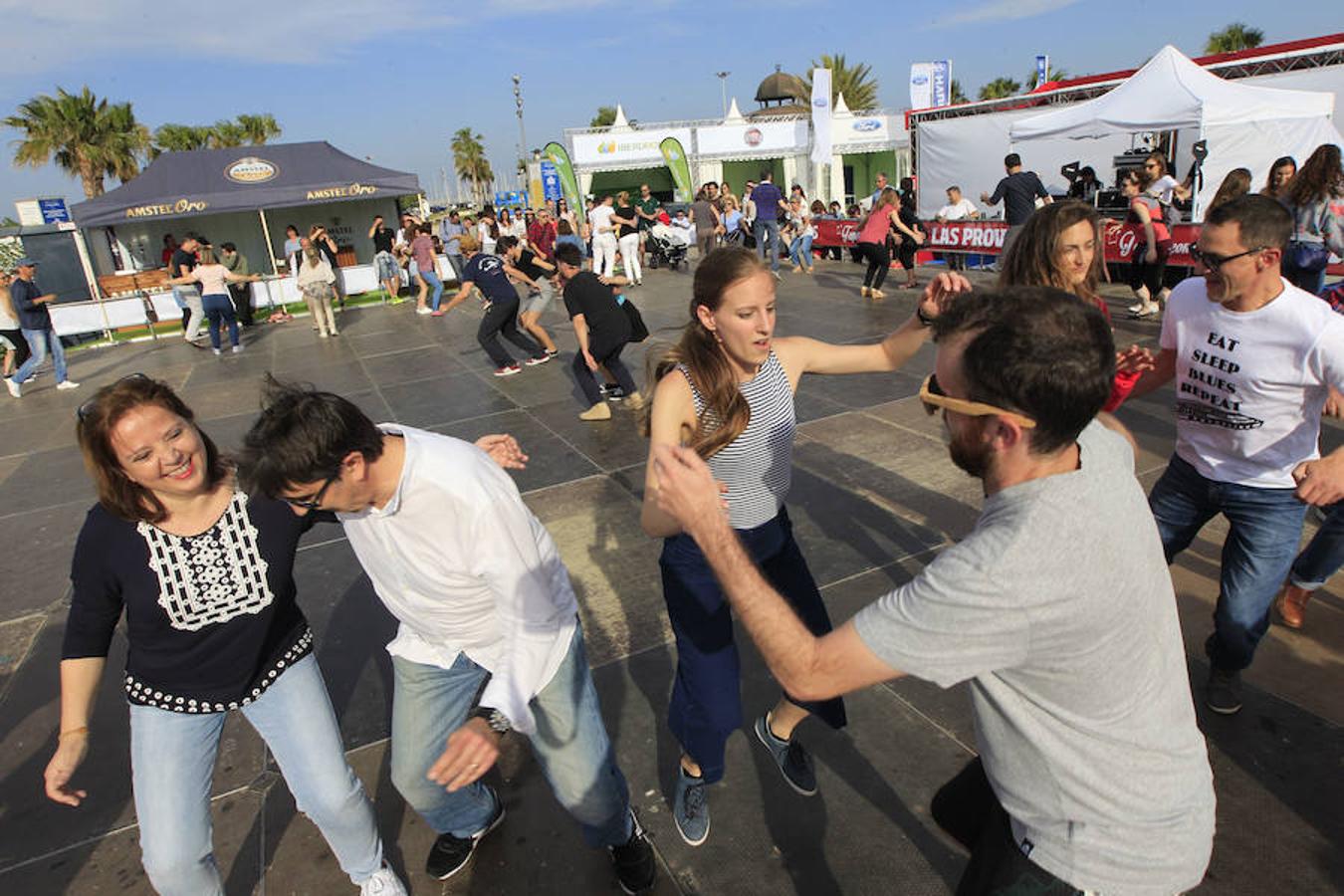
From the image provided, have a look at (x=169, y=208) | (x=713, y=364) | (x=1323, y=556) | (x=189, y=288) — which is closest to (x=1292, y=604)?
(x=1323, y=556)

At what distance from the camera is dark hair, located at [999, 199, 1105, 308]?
3.04m

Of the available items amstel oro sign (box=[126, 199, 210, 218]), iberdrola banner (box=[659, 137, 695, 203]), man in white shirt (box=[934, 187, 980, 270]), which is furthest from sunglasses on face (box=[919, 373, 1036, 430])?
iberdrola banner (box=[659, 137, 695, 203])

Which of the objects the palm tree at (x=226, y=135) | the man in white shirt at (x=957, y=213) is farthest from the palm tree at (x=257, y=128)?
the man in white shirt at (x=957, y=213)

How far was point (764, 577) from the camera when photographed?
1486 millimetres

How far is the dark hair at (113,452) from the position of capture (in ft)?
7.00

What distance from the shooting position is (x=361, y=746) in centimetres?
330

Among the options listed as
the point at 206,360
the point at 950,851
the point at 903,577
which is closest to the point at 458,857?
the point at 950,851

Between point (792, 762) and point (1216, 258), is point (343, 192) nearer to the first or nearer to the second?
point (792, 762)

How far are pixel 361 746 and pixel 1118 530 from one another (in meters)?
3.09

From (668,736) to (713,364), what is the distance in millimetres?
1625

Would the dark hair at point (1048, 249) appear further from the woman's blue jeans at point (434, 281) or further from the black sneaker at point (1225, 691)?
the woman's blue jeans at point (434, 281)

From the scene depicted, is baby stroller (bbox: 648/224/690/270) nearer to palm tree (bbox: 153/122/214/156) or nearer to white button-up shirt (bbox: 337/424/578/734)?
white button-up shirt (bbox: 337/424/578/734)

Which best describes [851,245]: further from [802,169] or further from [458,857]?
[802,169]

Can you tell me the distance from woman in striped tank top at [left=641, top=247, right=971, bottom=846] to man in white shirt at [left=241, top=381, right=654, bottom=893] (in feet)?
1.05
